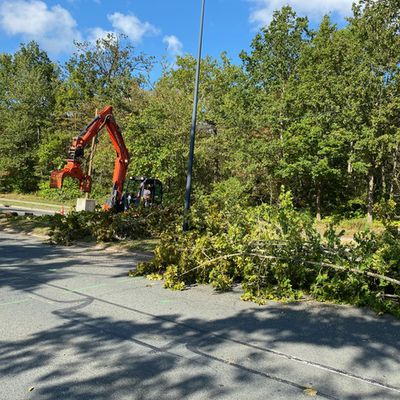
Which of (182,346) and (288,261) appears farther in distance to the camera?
(288,261)

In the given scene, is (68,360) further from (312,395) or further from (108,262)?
(108,262)

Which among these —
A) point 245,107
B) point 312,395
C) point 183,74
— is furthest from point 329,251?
point 183,74

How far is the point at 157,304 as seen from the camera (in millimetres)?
6453

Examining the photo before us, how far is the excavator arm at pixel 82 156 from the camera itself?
1401cm

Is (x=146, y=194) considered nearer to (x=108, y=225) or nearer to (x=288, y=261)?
(x=108, y=225)

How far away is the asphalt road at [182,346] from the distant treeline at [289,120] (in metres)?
11.5

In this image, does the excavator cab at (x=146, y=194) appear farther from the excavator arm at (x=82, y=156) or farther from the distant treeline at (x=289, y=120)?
the distant treeline at (x=289, y=120)

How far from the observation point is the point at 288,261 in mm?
7012

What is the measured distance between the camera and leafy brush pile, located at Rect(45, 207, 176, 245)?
12.6 m

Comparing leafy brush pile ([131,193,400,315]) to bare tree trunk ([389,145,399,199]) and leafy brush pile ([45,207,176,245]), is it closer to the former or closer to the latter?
leafy brush pile ([45,207,176,245])

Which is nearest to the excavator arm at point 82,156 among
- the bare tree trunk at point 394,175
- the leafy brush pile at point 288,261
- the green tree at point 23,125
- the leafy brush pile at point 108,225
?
the leafy brush pile at point 108,225

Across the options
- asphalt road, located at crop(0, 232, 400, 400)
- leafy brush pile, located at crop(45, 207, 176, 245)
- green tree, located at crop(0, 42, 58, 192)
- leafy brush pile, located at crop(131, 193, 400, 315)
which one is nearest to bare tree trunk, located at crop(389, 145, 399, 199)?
leafy brush pile, located at crop(45, 207, 176, 245)

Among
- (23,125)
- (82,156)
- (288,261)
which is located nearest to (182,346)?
(288,261)

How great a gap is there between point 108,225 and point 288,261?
724 centimetres
